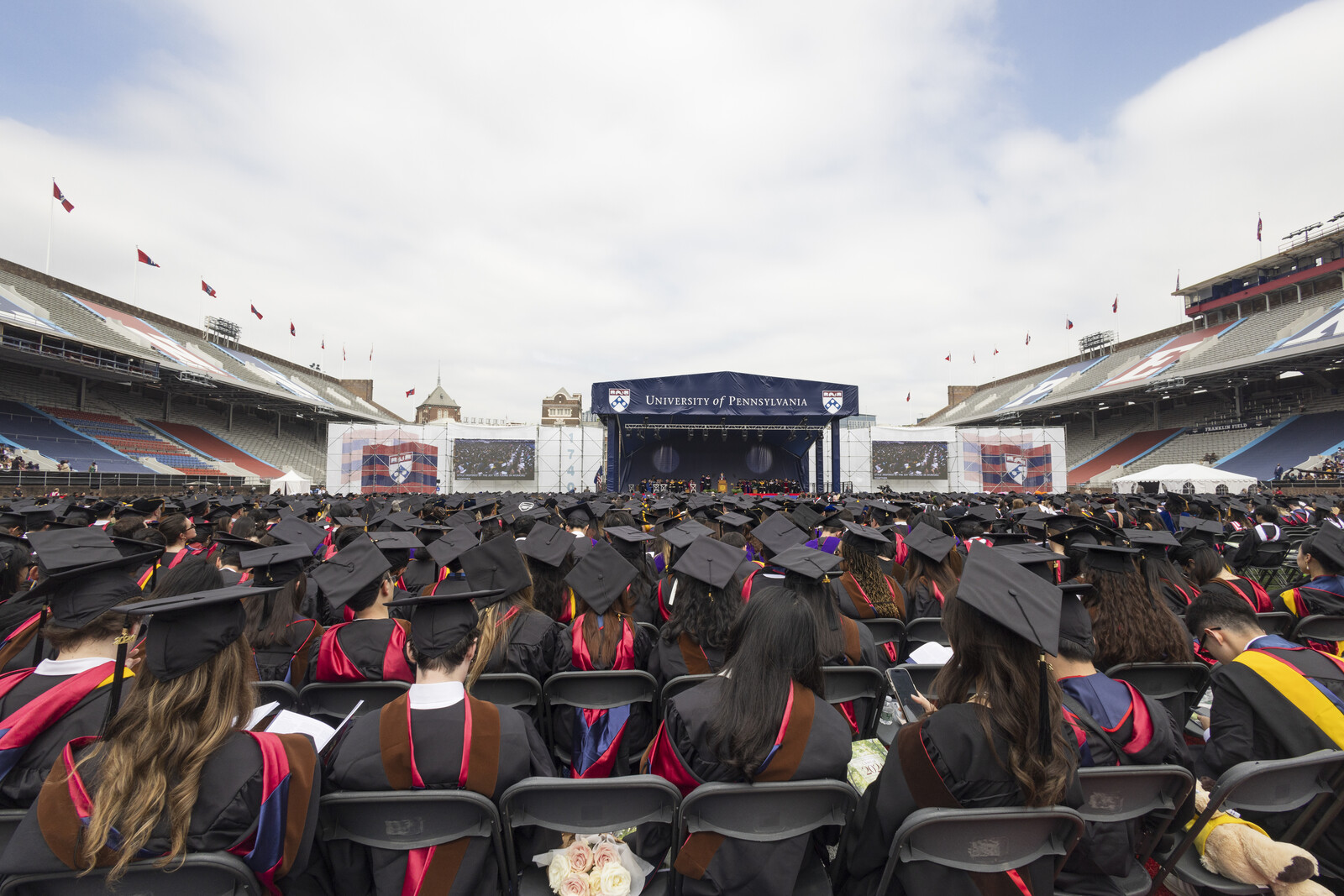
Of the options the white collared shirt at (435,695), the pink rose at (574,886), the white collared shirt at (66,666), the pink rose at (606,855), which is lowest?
the pink rose at (574,886)

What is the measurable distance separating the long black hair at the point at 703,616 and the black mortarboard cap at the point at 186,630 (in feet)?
6.22

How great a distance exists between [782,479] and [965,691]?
1157 inches

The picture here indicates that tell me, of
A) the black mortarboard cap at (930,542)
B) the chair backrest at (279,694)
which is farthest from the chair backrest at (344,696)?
the black mortarboard cap at (930,542)

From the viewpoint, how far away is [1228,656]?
7.94 ft

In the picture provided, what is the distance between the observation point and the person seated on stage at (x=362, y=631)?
2.77 meters

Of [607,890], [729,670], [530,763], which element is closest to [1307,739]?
[729,670]

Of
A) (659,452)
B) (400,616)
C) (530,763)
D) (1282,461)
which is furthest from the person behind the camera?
(659,452)

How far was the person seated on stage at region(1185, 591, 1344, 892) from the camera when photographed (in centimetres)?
192

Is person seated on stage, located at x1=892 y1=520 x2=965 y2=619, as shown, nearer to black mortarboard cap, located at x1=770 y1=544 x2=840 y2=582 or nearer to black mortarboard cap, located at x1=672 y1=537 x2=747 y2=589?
black mortarboard cap, located at x1=770 y1=544 x2=840 y2=582

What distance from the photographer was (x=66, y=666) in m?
1.90

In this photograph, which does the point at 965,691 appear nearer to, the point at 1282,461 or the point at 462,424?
the point at 462,424

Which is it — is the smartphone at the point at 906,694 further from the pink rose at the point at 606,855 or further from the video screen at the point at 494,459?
the video screen at the point at 494,459

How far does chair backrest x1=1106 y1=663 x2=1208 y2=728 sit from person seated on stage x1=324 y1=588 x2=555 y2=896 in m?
2.71

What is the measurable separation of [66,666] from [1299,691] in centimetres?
425
